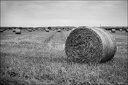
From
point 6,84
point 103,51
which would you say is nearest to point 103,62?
point 103,51

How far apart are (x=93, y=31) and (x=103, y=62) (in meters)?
1.51

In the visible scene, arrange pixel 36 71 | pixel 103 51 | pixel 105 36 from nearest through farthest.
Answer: pixel 36 71, pixel 103 51, pixel 105 36

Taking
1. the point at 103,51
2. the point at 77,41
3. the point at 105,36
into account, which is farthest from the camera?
the point at 77,41

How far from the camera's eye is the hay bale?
8.24 m

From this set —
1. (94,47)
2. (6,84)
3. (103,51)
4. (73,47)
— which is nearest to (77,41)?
(73,47)

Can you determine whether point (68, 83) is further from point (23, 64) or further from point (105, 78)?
point (23, 64)

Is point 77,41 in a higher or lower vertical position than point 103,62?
higher

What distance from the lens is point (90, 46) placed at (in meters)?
8.76

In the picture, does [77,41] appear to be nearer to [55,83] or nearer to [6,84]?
[55,83]

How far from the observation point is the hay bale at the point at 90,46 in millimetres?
8242

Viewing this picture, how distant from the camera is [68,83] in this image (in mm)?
5547

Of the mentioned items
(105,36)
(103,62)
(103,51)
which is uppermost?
(105,36)

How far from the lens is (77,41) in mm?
9297

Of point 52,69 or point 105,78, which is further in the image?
point 52,69
